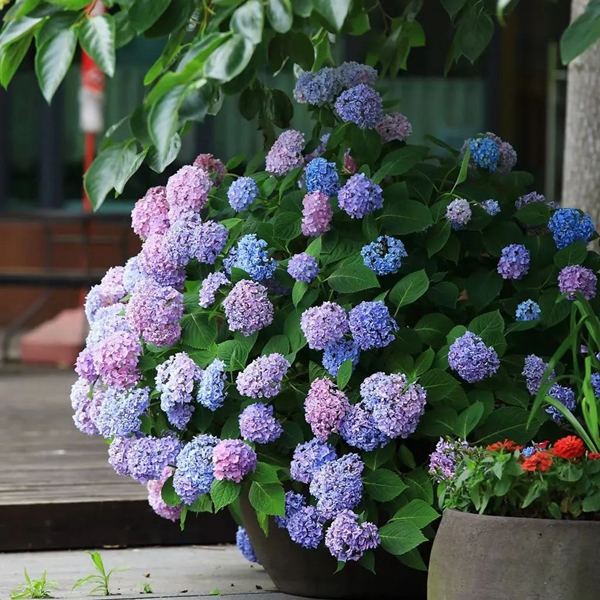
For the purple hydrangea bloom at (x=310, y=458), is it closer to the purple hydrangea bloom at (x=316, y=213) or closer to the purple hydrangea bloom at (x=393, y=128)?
the purple hydrangea bloom at (x=316, y=213)

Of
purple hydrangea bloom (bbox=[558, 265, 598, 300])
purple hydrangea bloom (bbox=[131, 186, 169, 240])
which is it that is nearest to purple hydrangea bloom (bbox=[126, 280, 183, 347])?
purple hydrangea bloom (bbox=[131, 186, 169, 240])

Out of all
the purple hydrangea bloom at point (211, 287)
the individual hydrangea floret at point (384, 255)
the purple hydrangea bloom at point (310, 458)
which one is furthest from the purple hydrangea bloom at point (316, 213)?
the purple hydrangea bloom at point (310, 458)

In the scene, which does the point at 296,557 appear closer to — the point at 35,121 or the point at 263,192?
the point at 263,192

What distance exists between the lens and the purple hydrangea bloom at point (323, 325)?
3.13 m

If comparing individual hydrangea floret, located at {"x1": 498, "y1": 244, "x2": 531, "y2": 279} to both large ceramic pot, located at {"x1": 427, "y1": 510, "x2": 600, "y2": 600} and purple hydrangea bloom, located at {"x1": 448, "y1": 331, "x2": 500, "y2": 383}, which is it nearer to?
purple hydrangea bloom, located at {"x1": 448, "y1": 331, "x2": 500, "y2": 383}

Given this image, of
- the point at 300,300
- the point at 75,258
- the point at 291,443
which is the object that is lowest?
the point at 75,258

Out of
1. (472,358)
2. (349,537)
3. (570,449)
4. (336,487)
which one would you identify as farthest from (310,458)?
(570,449)

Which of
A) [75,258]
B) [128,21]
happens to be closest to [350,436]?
[128,21]

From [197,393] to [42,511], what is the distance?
1.07 meters

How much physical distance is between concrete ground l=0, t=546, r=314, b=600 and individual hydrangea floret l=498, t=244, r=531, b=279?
0.98 metres

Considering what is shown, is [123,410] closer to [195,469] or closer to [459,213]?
[195,469]

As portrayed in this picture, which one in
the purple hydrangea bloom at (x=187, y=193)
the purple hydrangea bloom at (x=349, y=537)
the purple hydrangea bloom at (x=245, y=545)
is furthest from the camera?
the purple hydrangea bloom at (x=245, y=545)

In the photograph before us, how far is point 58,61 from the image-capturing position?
2.15 m

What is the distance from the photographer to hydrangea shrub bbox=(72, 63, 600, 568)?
314cm
